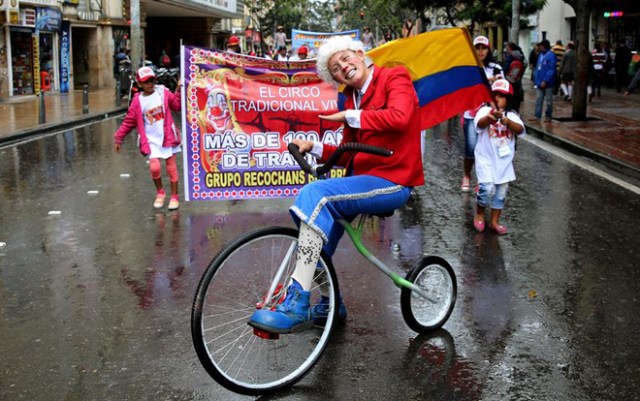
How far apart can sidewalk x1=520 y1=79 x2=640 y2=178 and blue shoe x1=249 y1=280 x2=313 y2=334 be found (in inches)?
336

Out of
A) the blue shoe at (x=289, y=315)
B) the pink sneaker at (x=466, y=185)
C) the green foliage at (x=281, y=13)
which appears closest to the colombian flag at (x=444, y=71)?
the blue shoe at (x=289, y=315)

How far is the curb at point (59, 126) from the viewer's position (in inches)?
639

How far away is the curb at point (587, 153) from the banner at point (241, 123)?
493cm

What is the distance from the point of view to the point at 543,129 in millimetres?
16906

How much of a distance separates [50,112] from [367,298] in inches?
711

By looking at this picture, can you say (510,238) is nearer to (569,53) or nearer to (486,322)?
(486,322)

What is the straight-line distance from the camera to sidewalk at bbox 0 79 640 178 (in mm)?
13453

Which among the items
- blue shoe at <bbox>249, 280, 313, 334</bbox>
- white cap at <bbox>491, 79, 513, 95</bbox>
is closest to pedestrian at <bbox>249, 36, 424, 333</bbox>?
blue shoe at <bbox>249, 280, 313, 334</bbox>

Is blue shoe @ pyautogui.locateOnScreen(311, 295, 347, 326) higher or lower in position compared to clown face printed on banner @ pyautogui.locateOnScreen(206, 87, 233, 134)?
lower

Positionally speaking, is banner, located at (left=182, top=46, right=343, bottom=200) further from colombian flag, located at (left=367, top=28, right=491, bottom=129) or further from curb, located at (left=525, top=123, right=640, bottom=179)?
curb, located at (left=525, top=123, right=640, bottom=179)

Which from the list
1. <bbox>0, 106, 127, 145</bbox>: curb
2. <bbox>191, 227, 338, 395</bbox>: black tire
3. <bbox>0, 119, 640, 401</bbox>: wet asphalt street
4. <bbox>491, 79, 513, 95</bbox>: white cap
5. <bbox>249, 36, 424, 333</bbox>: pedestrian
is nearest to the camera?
<bbox>191, 227, 338, 395</bbox>: black tire

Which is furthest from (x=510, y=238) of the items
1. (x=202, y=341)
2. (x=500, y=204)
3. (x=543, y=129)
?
(x=543, y=129)

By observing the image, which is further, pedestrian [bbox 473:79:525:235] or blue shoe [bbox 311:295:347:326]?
pedestrian [bbox 473:79:525:235]

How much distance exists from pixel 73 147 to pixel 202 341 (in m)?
12.1
